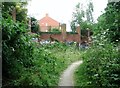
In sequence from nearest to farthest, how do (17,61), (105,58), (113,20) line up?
(17,61) → (105,58) → (113,20)

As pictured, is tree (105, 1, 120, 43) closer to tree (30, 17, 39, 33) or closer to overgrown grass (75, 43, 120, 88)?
overgrown grass (75, 43, 120, 88)

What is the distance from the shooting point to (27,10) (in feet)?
67.1

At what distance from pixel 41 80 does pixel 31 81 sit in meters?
0.77

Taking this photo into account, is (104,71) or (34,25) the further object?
(34,25)

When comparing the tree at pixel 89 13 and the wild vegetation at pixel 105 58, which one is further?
the tree at pixel 89 13

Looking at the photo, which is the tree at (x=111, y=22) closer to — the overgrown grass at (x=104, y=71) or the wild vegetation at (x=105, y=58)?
the wild vegetation at (x=105, y=58)

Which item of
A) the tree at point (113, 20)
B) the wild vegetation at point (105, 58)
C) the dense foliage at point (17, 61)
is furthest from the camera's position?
the tree at point (113, 20)

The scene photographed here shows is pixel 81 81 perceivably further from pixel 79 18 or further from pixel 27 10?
pixel 79 18

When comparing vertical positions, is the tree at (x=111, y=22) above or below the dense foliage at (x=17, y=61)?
above

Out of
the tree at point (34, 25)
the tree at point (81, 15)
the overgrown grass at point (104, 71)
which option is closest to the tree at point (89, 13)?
the tree at point (81, 15)

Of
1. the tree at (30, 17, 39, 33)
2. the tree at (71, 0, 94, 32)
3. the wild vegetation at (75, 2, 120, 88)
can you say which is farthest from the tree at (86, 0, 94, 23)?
the wild vegetation at (75, 2, 120, 88)

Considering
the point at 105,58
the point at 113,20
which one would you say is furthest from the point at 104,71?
the point at 113,20

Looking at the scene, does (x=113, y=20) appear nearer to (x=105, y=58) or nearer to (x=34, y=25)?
(x=105, y=58)

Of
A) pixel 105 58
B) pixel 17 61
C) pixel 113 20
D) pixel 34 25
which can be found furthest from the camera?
pixel 34 25
